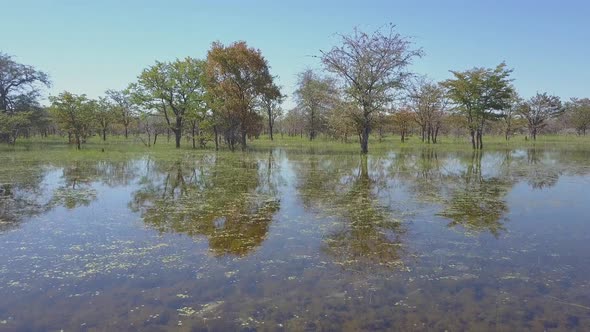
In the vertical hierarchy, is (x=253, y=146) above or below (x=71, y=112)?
below

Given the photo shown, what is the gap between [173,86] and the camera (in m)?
35.5

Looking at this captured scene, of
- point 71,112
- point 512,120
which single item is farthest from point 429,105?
point 71,112

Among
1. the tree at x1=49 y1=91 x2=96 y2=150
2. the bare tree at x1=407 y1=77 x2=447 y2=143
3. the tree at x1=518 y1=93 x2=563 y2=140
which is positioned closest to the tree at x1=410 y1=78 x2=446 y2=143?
the bare tree at x1=407 y1=77 x2=447 y2=143

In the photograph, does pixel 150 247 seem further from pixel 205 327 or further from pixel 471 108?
pixel 471 108

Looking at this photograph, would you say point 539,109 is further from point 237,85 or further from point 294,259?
point 294,259

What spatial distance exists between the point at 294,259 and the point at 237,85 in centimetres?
2756

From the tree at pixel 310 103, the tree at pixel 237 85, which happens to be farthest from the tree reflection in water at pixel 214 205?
the tree at pixel 310 103

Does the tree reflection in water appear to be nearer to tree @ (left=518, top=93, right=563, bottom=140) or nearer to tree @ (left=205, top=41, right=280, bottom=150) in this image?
tree @ (left=205, top=41, right=280, bottom=150)

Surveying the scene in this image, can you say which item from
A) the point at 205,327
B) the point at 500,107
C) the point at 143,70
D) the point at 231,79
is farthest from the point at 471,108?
the point at 205,327

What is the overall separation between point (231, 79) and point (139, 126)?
42.7m

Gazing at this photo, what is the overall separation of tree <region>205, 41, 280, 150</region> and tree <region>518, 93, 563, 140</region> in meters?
43.7

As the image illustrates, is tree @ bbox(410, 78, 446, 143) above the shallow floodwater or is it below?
above

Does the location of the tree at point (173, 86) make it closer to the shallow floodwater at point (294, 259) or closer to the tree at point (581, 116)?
the shallow floodwater at point (294, 259)

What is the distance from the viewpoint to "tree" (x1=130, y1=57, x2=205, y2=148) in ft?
115
